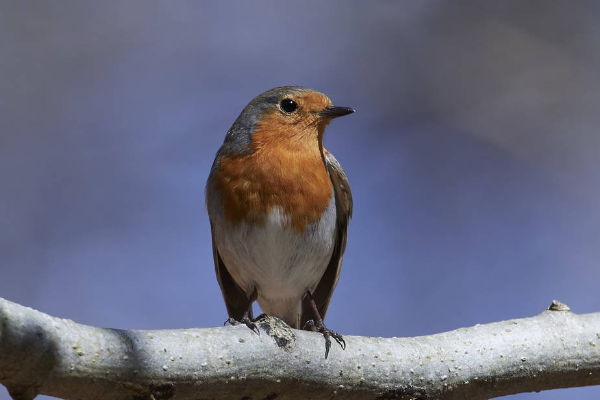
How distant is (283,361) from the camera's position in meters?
2.52

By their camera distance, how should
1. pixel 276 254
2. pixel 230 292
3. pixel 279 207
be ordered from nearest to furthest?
pixel 279 207 → pixel 276 254 → pixel 230 292

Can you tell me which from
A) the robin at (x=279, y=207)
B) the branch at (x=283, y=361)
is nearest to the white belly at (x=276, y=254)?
the robin at (x=279, y=207)

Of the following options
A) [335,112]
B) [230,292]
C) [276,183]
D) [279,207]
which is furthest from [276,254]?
[335,112]

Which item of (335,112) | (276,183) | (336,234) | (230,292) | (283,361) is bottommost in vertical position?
(283,361)

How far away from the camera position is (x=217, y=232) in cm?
434

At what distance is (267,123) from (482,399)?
2282 mm

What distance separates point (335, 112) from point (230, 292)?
1438mm

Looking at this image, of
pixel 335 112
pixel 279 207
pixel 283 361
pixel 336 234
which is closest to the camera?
pixel 283 361

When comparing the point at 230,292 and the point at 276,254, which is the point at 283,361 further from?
the point at 230,292

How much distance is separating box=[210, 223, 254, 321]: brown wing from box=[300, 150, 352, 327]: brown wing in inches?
16.7

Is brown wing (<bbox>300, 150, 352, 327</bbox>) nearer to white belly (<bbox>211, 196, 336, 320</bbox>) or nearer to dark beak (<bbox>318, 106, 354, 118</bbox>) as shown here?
white belly (<bbox>211, 196, 336, 320</bbox>)

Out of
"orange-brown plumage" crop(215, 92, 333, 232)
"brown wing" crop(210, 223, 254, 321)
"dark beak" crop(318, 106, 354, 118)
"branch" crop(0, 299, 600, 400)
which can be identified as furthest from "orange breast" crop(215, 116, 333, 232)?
"branch" crop(0, 299, 600, 400)

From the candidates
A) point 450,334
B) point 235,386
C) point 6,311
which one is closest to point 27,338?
point 6,311

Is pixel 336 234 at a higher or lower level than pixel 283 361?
higher
